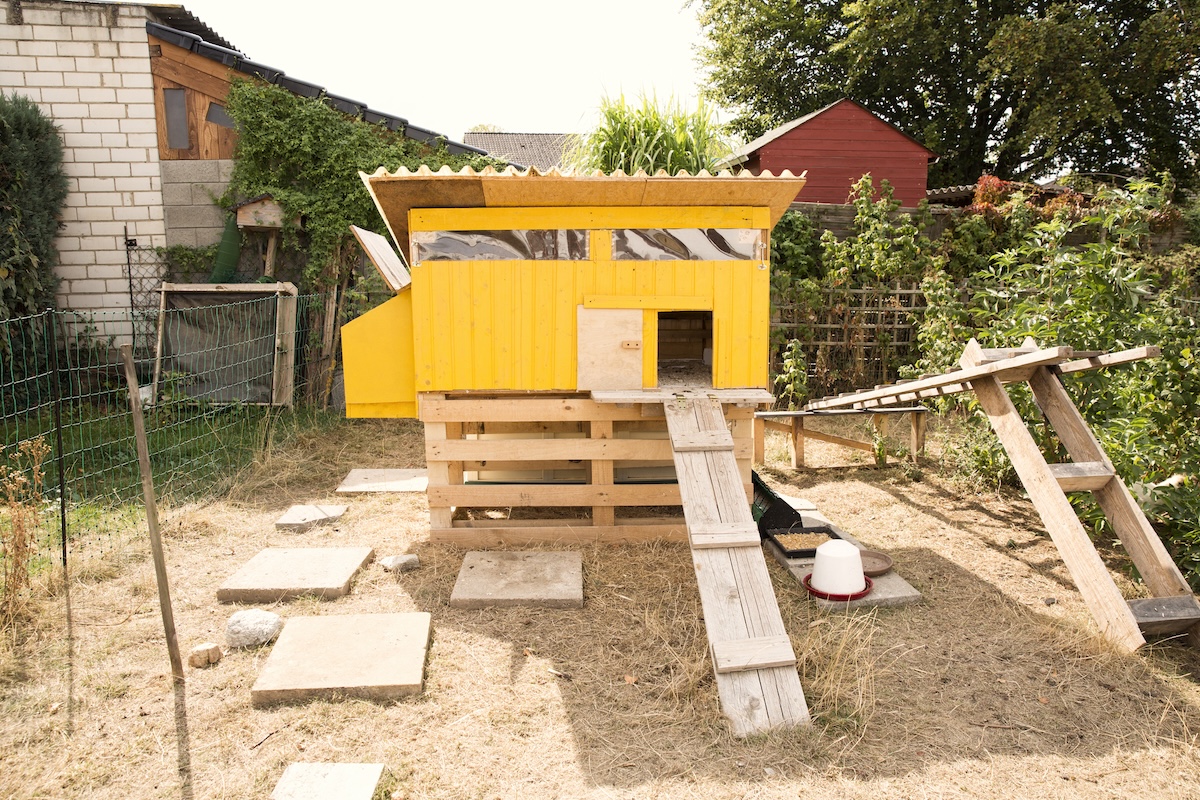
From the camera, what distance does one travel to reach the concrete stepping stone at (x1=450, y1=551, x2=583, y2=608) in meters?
4.25

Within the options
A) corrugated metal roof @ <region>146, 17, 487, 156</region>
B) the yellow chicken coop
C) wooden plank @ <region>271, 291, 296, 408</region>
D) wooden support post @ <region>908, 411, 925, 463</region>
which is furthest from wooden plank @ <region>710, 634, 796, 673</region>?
corrugated metal roof @ <region>146, 17, 487, 156</region>

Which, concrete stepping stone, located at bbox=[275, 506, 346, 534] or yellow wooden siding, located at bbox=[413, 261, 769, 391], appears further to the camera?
concrete stepping stone, located at bbox=[275, 506, 346, 534]

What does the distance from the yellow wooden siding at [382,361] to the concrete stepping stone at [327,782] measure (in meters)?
2.63

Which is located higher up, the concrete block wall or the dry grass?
the concrete block wall

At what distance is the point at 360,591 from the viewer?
4.48 m

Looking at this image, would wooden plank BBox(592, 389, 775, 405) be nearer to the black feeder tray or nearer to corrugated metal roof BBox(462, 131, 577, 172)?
the black feeder tray

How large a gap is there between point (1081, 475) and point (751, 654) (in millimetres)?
2222

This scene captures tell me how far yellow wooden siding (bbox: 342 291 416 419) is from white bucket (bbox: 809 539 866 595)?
276cm

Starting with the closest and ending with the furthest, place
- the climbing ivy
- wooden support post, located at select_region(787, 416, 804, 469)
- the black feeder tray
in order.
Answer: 1. the black feeder tray
2. wooden support post, located at select_region(787, 416, 804, 469)
3. the climbing ivy

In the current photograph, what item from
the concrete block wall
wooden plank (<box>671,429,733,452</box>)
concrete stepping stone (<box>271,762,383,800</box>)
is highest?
the concrete block wall

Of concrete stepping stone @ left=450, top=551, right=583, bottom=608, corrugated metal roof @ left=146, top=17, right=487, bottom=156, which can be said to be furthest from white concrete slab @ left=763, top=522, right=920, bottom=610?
corrugated metal roof @ left=146, top=17, right=487, bottom=156

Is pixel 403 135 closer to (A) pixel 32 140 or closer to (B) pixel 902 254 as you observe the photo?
(A) pixel 32 140

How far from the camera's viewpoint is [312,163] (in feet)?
31.3

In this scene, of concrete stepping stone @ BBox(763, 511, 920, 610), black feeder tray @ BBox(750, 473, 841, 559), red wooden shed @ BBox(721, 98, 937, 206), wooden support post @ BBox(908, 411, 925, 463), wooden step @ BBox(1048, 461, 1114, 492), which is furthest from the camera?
red wooden shed @ BBox(721, 98, 937, 206)
